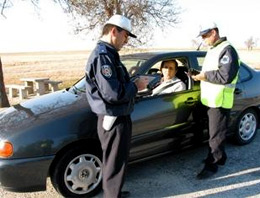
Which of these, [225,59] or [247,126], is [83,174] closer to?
[225,59]

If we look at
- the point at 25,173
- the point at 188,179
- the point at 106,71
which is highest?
the point at 106,71

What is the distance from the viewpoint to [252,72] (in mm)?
5367

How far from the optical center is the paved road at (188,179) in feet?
12.6

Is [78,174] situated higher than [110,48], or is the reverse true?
[110,48]

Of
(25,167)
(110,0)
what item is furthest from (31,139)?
(110,0)

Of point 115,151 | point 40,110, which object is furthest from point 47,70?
point 115,151

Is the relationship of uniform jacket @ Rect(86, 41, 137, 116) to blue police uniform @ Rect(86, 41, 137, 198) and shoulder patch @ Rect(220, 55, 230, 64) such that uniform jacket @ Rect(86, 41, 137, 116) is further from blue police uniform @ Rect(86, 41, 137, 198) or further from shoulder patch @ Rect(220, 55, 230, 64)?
shoulder patch @ Rect(220, 55, 230, 64)

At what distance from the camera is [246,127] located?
5305 millimetres

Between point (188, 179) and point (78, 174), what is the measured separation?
140cm

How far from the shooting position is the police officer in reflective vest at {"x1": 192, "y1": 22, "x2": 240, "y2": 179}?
3.96m

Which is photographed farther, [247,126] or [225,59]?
A: [247,126]

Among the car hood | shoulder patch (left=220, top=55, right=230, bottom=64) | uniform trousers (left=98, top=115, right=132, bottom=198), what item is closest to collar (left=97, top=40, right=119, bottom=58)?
uniform trousers (left=98, top=115, right=132, bottom=198)

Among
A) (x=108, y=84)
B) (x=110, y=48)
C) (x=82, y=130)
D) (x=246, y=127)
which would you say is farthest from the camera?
(x=246, y=127)

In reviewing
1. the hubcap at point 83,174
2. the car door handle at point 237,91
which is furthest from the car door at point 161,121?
the car door handle at point 237,91
